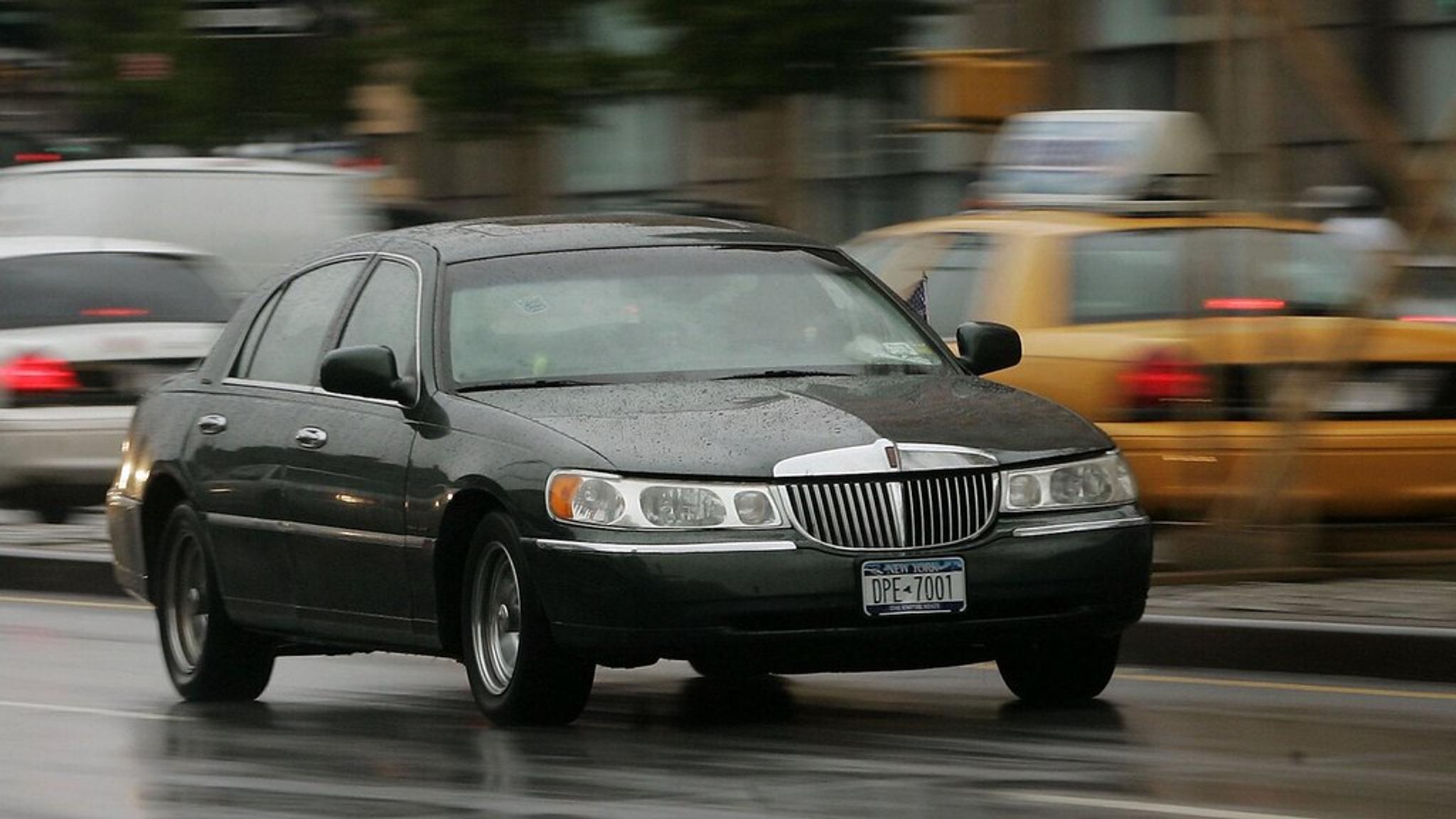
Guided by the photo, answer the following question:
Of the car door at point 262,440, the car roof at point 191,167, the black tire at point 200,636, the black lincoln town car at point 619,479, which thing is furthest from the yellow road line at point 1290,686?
the car roof at point 191,167

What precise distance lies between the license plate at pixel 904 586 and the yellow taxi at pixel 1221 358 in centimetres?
405

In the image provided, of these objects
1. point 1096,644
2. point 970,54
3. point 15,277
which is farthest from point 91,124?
point 1096,644

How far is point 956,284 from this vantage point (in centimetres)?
1352

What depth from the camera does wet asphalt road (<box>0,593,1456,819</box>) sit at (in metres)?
7.53

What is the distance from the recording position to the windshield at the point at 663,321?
9539 mm

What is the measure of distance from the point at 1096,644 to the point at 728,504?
1.44 meters

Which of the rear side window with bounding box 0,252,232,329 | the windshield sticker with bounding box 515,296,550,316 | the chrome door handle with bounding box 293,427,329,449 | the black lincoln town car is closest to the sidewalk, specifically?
the black lincoln town car

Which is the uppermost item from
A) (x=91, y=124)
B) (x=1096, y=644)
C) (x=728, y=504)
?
(x=728, y=504)

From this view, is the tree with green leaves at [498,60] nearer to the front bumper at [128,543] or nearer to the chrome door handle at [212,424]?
the front bumper at [128,543]

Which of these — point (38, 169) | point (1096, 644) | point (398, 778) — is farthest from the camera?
point (38, 169)

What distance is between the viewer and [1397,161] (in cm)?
1289

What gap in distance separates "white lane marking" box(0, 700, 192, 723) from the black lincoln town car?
1.40 feet

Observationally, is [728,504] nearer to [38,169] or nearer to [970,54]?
[38,169]

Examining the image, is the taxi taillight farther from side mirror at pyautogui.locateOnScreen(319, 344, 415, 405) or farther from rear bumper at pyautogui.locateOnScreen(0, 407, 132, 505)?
rear bumper at pyautogui.locateOnScreen(0, 407, 132, 505)
